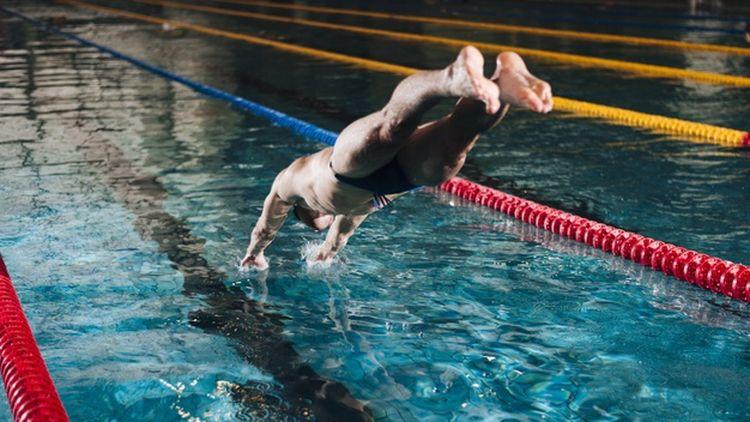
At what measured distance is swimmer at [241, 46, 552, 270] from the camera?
2379mm

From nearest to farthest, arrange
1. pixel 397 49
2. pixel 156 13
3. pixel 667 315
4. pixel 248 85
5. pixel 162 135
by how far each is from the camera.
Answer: pixel 667 315 < pixel 162 135 < pixel 248 85 < pixel 397 49 < pixel 156 13

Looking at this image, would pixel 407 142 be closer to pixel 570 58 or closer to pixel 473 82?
pixel 473 82

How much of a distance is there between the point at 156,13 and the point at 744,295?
16657 mm

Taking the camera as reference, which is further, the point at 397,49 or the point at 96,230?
the point at 397,49

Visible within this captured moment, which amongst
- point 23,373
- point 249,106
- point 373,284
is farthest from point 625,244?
point 249,106

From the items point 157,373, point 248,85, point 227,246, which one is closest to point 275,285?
point 227,246

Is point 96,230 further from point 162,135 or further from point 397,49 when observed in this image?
point 397,49

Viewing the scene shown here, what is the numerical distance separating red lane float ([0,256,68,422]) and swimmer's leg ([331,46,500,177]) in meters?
1.03

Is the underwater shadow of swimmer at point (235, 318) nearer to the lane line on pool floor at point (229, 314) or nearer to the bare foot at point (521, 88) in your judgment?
the lane line on pool floor at point (229, 314)

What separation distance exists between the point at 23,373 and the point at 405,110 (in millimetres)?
1258

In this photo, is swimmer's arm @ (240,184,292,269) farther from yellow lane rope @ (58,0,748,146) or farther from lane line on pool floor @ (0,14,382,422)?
yellow lane rope @ (58,0,748,146)

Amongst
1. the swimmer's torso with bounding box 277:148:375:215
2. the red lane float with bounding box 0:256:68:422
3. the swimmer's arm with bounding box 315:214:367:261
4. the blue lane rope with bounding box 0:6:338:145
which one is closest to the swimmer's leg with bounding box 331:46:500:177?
the swimmer's torso with bounding box 277:148:375:215

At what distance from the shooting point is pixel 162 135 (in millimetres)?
6672

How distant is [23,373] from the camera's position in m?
2.64
